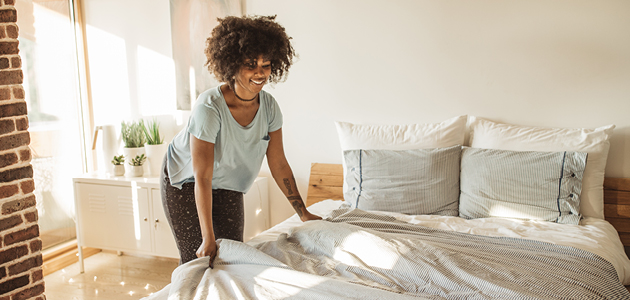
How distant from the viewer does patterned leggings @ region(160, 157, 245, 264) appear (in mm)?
1933

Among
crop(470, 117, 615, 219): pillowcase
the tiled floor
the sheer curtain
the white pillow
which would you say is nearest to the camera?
crop(470, 117, 615, 219): pillowcase

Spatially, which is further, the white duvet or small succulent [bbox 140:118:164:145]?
small succulent [bbox 140:118:164:145]

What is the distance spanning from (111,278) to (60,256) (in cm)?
56

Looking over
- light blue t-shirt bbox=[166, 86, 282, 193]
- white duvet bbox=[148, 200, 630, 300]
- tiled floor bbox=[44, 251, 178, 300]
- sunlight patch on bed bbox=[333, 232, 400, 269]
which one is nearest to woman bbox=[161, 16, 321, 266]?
light blue t-shirt bbox=[166, 86, 282, 193]

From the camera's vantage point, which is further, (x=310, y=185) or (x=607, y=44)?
(x=310, y=185)

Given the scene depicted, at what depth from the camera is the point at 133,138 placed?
3.27m

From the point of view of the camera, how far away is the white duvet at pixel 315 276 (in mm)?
1353

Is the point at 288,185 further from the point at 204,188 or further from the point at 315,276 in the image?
the point at 315,276

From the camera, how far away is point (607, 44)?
235 centimetres

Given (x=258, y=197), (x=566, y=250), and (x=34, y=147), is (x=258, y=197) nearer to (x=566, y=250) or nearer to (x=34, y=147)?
(x=34, y=147)

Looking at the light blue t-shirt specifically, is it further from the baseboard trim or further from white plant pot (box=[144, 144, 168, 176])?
the baseboard trim

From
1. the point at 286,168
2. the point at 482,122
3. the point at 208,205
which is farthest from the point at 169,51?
the point at 482,122

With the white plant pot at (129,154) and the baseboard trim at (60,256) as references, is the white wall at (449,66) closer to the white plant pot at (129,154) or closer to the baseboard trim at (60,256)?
the white plant pot at (129,154)

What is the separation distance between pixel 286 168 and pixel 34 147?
2.12 metres
